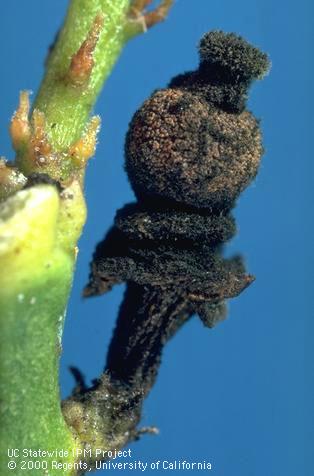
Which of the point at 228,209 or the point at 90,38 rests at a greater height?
the point at 90,38

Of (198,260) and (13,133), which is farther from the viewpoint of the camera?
(198,260)

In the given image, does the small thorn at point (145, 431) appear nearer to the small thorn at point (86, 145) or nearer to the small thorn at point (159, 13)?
the small thorn at point (86, 145)

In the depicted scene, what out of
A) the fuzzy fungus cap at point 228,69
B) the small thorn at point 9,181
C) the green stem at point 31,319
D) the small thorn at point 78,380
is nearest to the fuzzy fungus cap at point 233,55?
the fuzzy fungus cap at point 228,69

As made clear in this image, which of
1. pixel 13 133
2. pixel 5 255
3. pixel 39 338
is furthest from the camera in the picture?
pixel 13 133

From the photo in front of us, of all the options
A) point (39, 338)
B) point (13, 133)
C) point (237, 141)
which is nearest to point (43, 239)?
point (39, 338)

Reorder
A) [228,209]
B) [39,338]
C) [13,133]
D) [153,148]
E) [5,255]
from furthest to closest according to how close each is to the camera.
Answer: [228,209]
[153,148]
[13,133]
[39,338]
[5,255]

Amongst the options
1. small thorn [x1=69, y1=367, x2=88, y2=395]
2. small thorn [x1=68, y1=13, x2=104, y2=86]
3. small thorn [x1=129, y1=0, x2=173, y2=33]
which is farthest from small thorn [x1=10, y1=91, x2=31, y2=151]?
small thorn [x1=69, y1=367, x2=88, y2=395]

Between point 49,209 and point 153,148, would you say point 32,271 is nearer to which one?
point 49,209

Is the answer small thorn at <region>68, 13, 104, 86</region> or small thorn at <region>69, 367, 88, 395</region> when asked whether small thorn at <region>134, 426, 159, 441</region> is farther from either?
small thorn at <region>68, 13, 104, 86</region>
